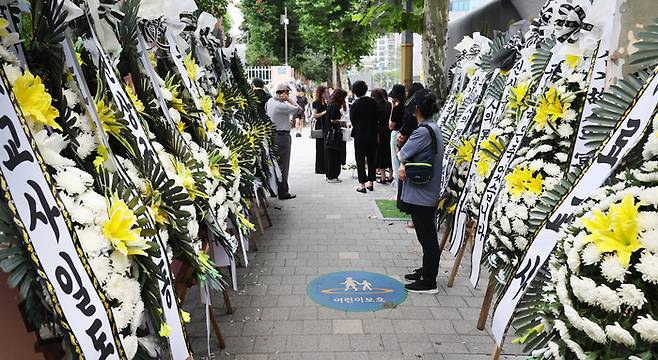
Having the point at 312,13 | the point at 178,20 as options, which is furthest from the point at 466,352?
the point at 312,13

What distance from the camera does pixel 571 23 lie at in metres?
2.92

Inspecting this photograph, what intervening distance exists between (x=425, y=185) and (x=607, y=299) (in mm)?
2794

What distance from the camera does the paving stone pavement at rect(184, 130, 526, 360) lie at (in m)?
3.47

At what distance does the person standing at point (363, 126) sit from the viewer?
838 cm

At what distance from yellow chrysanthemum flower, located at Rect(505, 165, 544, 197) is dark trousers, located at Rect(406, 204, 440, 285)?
4.49 ft

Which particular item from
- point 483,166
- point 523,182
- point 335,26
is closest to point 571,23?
point 523,182

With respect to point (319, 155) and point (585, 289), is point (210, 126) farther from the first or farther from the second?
point (319, 155)

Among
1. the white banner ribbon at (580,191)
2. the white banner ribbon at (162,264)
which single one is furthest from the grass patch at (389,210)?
the white banner ribbon at (162,264)

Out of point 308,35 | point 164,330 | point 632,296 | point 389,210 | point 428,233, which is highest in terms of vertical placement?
point 308,35

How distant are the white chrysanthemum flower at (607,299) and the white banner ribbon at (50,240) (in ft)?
5.44

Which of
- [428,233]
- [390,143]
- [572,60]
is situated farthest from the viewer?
[390,143]

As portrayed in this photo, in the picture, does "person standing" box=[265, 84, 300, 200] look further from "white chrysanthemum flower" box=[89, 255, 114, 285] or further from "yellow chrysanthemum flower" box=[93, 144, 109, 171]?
"white chrysanthemum flower" box=[89, 255, 114, 285]

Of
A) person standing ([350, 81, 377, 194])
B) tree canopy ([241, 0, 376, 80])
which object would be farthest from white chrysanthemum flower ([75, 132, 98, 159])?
tree canopy ([241, 0, 376, 80])

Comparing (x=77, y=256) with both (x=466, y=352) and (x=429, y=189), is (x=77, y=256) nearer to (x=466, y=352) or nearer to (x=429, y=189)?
(x=466, y=352)
